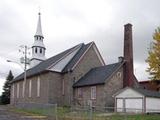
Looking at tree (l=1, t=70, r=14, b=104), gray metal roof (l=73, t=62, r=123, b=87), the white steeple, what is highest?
the white steeple

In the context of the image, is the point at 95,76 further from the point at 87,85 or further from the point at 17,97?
the point at 17,97

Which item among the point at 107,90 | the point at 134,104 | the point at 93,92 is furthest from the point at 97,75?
the point at 134,104

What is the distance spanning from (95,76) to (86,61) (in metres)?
5.53

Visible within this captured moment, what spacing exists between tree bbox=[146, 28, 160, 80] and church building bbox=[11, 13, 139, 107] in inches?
119

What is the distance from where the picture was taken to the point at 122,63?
158 feet

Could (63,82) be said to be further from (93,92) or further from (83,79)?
(93,92)

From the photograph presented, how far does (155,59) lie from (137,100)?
1225 centimetres

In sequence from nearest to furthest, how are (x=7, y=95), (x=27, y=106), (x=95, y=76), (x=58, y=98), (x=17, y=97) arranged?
(x=27, y=106), (x=95, y=76), (x=58, y=98), (x=17, y=97), (x=7, y=95)

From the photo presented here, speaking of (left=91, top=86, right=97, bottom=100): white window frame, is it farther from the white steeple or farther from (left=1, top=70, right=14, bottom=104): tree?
(left=1, top=70, right=14, bottom=104): tree

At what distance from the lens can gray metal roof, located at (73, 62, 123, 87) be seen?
153ft

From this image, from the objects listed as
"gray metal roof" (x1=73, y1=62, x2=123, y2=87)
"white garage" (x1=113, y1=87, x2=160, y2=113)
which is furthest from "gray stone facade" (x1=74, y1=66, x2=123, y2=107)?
"white garage" (x1=113, y1=87, x2=160, y2=113)

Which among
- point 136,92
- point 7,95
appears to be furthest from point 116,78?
point 7,95

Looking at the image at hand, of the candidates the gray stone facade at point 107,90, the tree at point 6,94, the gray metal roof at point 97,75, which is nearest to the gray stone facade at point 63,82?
the gray metal roof at point 97,75

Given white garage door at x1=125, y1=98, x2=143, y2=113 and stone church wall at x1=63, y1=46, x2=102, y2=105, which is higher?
stone church wall at x1=63, y1=46, x2=102, y2=105
